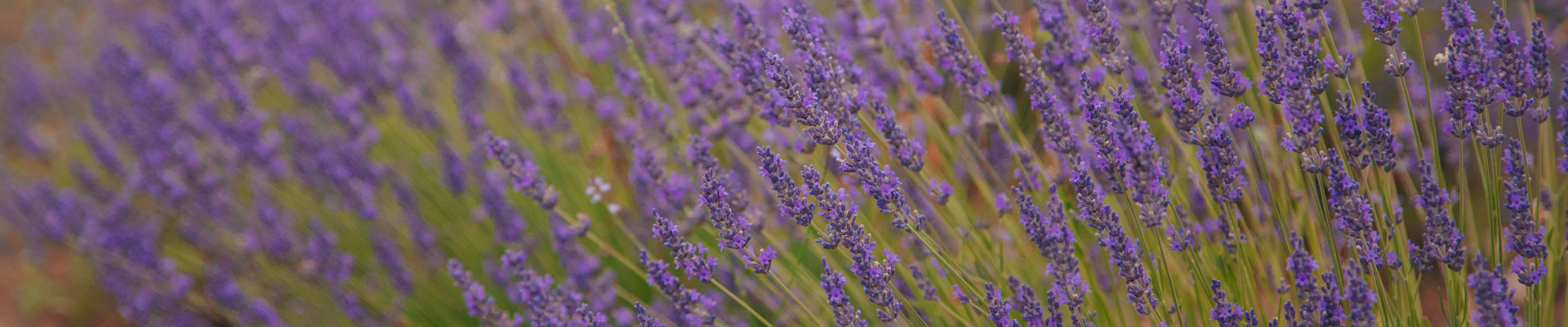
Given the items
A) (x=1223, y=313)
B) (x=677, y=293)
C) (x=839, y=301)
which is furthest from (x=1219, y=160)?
(x=677, y=293)

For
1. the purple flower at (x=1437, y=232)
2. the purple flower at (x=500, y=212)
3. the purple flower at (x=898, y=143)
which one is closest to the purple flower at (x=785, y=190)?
the purple flower at (x=898, y=143)

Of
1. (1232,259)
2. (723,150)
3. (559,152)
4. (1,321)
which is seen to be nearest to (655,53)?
(723,150)

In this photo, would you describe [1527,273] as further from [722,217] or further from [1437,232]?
[722,217]

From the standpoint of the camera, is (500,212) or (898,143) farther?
(500,212)

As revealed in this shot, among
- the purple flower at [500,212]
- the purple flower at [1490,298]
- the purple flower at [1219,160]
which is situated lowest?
the purple flower at [1490,298]

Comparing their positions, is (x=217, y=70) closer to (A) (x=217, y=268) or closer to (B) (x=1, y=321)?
(A) (x=217, y=268)

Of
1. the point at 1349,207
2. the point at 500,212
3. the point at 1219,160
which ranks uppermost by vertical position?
the point at 500,212

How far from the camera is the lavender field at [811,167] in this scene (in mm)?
1543

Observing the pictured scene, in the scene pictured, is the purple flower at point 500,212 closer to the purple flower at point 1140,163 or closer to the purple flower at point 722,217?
the purple flower at point 722,217

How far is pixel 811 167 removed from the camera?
1.50 metres

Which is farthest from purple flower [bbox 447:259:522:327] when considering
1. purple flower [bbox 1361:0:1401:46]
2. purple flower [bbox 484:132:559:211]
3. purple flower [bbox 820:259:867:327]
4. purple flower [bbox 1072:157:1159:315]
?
purple flower [bbox 1361:0:1401:46]

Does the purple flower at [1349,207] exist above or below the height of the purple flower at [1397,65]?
below

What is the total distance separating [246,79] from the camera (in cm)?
365

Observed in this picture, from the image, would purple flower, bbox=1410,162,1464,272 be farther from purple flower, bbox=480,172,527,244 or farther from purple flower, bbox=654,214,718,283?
purple flower, bbox=480,172,527,244
